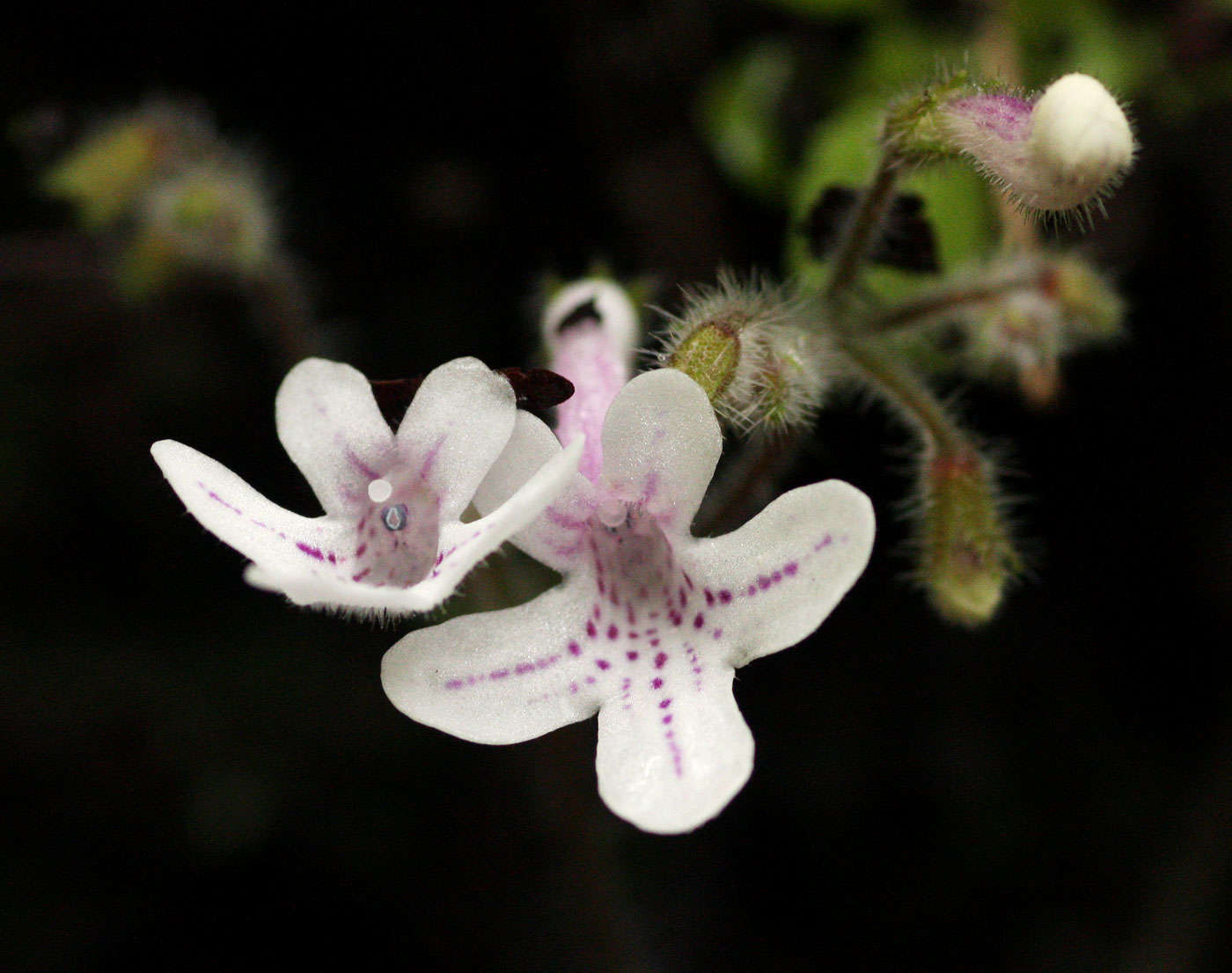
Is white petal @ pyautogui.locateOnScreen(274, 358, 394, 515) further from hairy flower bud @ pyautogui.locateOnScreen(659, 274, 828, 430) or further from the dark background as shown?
the dark background

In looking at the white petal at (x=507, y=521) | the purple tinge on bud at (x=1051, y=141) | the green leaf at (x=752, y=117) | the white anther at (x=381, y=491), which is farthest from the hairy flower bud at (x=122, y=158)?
the purple tinge on bud at (x=1051, y=141)

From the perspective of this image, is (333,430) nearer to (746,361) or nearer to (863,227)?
(746,361)

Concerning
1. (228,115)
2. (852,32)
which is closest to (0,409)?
(228,115)

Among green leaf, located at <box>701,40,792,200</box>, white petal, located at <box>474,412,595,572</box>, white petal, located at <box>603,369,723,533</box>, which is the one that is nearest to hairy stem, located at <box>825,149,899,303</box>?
white petal, located at <box>603,369,723,533</box>

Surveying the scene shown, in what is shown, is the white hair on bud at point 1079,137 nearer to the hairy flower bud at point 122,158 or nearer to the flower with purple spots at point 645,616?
the flower with purple spots at point 645,616

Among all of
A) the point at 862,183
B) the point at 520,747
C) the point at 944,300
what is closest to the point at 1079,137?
the point at 944,300

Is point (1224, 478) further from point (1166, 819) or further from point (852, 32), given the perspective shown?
point (852, 32)

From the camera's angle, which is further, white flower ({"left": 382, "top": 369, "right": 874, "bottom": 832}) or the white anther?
the white anther
